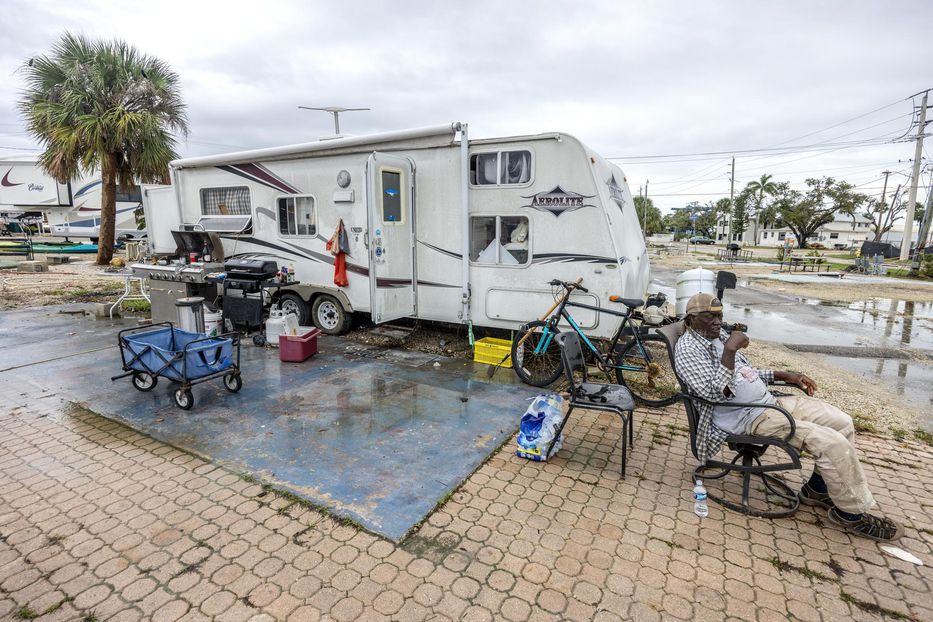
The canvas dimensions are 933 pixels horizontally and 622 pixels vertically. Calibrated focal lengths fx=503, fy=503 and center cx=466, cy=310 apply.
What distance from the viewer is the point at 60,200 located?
75.8 feet

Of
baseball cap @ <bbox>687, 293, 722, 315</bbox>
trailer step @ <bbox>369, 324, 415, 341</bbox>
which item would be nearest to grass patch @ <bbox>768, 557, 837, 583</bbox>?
baseball cap @ <bbox>687, 293, 722, 315</bbox>

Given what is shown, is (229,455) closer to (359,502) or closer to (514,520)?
(359,502)

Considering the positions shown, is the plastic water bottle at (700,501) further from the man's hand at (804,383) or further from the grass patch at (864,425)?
the grass patch at (864,425)

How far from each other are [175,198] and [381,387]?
614 cm

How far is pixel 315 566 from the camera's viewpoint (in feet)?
9.05

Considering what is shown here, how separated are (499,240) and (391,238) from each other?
1475mm

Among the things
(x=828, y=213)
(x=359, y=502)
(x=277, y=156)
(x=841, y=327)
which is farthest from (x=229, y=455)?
(x=828, y=213)

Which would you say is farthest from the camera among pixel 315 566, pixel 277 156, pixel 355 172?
pixel 277 156

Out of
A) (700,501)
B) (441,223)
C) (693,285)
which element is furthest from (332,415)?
(693,285)

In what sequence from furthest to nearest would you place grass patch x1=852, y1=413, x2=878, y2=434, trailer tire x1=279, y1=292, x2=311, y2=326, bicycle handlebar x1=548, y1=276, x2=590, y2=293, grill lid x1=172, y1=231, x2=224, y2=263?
grill lid x1=172, y1=231, x2=224, y2=263
trailer tire x1=279, y1=292, x2=311, y2=326
bicycle handlebar x1=548, y1=276, x2=590, y2=293
grass patch x1=852, y1=413, x2=878, y2=434

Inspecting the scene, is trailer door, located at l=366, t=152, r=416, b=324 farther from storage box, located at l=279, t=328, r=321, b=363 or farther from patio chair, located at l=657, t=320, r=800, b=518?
patio chair, located at l=657, t=320, r=800, b=518

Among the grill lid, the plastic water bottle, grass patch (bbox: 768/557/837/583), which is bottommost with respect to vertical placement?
grass patch (bbox: 768/557/837/583)

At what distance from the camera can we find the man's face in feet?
11.0

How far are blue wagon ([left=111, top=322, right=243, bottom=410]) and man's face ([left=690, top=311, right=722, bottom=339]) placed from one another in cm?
419
